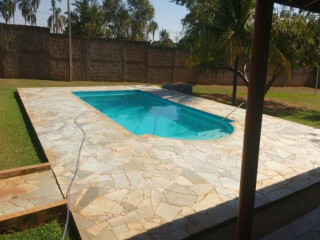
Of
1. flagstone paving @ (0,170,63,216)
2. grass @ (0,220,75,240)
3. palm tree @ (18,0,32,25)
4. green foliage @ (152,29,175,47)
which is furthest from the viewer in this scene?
palm tree @ (18,0,32,25)

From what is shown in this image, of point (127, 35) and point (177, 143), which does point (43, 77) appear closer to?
point (177, 143)

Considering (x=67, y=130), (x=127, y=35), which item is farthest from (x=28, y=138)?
(x=127, y=35)

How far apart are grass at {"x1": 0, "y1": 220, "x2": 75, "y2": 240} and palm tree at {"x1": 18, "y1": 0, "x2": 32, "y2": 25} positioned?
56.3 metres

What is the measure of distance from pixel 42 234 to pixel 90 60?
625 inches

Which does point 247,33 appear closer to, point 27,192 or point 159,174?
point 159,174

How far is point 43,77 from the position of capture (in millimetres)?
16734

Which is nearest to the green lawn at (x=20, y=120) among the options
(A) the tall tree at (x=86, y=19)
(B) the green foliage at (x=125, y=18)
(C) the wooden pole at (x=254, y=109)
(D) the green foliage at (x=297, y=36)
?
(D) the green foliage at (x=297, y=36)

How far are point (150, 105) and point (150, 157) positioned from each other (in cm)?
817

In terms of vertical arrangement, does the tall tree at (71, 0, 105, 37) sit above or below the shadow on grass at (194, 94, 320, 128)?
above

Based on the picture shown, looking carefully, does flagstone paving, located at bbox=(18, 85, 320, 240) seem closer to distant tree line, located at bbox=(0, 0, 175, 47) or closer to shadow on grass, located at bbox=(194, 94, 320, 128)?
shadow on grass, located at bbox=(194, 94, 320, 128)

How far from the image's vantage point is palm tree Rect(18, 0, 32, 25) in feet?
159

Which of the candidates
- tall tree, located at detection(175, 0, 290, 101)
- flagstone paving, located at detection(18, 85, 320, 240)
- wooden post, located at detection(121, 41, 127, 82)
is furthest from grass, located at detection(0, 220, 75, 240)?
wooden post, located at detection(121, 41, 127, 82)

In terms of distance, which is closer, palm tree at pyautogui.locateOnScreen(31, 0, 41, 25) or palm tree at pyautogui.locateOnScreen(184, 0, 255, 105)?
palm tree at pyautogui.locateOnScreen(184, 0, 255, 105)

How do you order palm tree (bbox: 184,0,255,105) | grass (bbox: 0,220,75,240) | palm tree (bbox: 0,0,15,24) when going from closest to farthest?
1. grass (bbox: 0,220,75,240)
2. palm tree (bbox: 184,0,255,105)
3. palm tree (bbox: 0,0,15,24)
